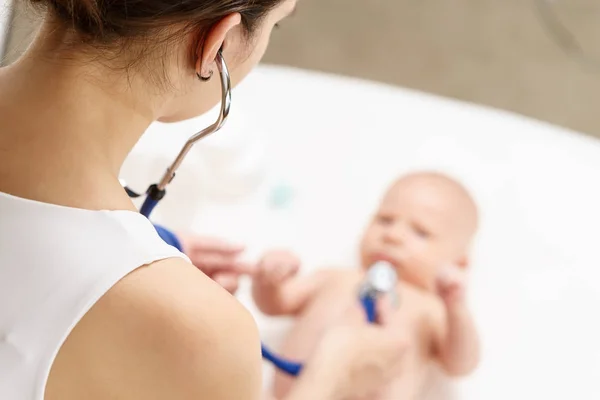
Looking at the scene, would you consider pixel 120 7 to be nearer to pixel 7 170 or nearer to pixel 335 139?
pixel 7 170

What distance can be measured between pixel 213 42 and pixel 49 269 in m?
0.20

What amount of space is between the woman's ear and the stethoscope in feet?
0.03

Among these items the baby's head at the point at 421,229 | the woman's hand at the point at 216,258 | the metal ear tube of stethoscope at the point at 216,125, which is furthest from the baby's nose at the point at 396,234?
the metal ear tube of stethoscope at the point at 216,125

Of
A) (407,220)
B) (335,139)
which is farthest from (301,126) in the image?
(407,220)

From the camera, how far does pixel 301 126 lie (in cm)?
141

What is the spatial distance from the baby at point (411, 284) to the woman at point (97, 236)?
527 millimetres

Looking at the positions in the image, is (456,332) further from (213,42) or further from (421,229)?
(213,42)

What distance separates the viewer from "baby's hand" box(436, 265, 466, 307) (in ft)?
3.51

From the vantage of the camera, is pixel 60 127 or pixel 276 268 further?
pixel 276 268

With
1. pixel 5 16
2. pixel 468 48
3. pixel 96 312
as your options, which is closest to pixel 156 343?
pixel 96 312

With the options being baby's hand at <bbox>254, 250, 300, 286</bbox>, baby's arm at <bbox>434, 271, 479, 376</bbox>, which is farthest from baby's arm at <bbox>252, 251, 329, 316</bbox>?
baby's arm at <bbox>434, 271, 479, 376</bbox>

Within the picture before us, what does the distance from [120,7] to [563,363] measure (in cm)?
96

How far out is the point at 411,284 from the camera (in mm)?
1211

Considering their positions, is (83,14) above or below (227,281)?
above
